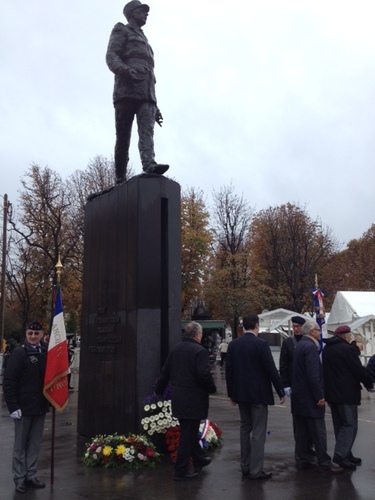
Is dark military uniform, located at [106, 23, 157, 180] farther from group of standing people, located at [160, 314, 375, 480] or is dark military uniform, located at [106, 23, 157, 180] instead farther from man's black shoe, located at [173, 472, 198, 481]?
man's black shoe, located at [173, 472, 198, 481]

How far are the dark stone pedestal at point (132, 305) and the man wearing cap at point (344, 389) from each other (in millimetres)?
2396

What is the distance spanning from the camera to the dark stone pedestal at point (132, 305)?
8.44 meters

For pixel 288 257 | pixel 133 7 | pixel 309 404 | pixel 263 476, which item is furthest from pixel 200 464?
pixel 288 257

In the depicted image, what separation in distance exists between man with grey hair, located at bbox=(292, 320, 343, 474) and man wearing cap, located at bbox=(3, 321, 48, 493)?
10.4ft

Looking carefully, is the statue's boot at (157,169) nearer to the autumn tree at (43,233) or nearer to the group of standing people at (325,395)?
the group of standing people at (325,395)

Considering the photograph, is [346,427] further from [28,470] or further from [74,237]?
[74,237]

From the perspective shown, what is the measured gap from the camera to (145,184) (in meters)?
8.92

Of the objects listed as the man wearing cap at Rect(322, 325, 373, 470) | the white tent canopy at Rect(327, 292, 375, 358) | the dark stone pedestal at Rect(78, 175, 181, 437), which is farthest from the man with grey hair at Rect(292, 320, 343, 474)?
the white tent canopy at Rect(327, 292, 375, 358)

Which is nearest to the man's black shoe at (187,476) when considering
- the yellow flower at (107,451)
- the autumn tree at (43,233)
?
the yellow flower at (107,451)

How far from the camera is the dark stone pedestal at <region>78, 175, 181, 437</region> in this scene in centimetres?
844

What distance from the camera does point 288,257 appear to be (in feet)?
145

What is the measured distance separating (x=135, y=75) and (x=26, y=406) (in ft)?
18.5

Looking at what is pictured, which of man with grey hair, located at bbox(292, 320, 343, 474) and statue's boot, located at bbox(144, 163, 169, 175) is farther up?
statue's boot, located at bbox(144, 163, 169, 175)

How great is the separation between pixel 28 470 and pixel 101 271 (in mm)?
3757
